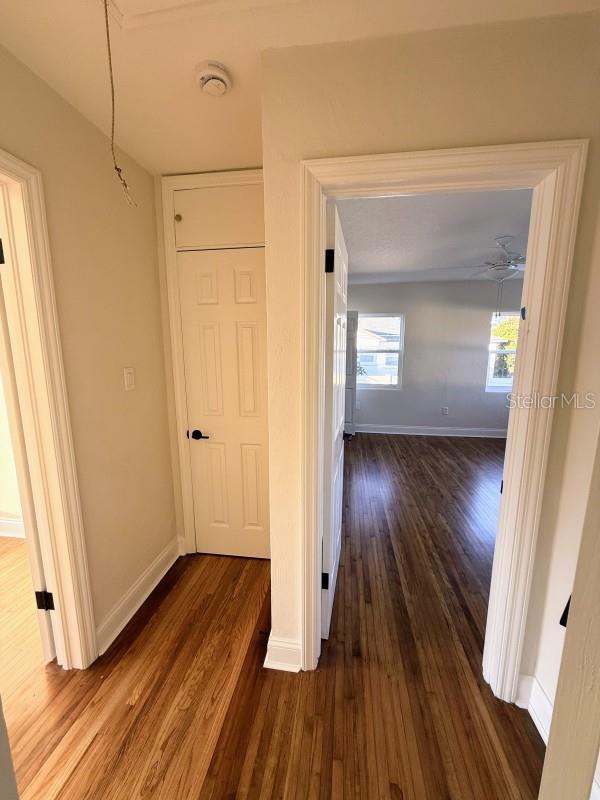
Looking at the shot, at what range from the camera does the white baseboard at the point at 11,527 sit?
2.54 m

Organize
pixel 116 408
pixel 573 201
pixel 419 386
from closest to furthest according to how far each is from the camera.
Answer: pixel 573 201, pixel 116 408, pixel 419 386

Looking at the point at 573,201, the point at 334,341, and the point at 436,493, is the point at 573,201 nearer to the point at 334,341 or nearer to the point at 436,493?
the point at 334,341

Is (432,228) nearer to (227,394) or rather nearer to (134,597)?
(227,394)

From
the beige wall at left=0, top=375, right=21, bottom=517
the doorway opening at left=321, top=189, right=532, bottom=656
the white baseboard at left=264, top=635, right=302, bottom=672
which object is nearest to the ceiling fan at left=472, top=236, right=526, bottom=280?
the doorway opening at left=321, top=189, right=532, bottom=656

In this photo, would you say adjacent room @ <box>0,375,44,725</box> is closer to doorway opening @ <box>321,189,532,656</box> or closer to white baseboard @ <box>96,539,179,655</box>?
white baseboard @ <box>96,539,179,655</box>

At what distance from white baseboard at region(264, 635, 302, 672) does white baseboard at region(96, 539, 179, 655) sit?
2.73ft

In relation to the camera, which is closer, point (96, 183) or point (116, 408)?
point (96, 183)

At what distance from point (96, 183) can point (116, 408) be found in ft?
3.60

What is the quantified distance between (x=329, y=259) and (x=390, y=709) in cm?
190

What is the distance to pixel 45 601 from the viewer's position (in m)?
1.51

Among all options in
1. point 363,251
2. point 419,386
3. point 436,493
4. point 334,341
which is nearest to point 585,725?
point 334,341

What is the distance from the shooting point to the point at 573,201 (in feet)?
3.55

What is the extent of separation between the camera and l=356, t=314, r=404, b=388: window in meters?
5.68

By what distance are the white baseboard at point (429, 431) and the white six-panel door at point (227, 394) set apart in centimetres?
403
